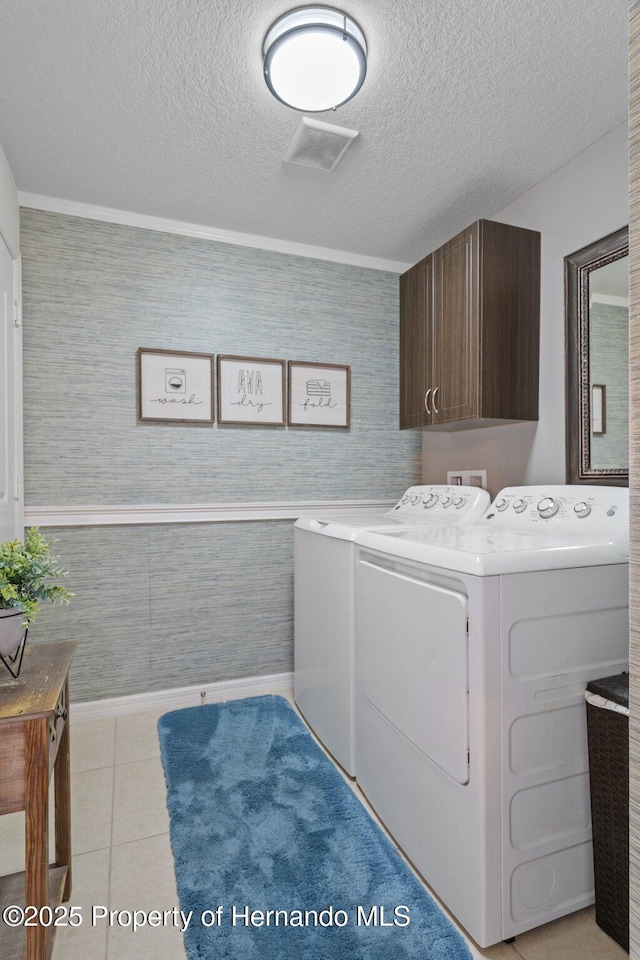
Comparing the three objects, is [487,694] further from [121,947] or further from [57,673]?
[121,947]

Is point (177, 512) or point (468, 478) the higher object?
point (468, 478)

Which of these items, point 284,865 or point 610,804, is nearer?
point 610,804

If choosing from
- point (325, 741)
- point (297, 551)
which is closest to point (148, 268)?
point (297, 551)

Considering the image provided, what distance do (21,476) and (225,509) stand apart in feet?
3.07

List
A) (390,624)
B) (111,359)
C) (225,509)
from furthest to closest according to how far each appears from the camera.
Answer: (225,509)
(111,359)
(390,624)

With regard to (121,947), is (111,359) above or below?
above

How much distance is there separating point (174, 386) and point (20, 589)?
158cm

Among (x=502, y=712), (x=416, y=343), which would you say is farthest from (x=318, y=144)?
(x=502, y=712)

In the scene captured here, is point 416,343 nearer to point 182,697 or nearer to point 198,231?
point 198,231

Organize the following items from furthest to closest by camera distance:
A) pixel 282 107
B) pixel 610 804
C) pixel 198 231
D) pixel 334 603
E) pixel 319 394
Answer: pixel 319 394
pixel 198 231
pixel 334 603
pixel 282 107
pixel 610 804

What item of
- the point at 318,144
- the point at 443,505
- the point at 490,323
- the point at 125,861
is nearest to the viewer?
the point at 125,861

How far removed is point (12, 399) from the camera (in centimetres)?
217

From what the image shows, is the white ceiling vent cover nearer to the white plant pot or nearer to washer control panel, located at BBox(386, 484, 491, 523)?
washer control panel, located at BBox(386, 484, 491, 523)

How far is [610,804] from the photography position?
4.17 ft
